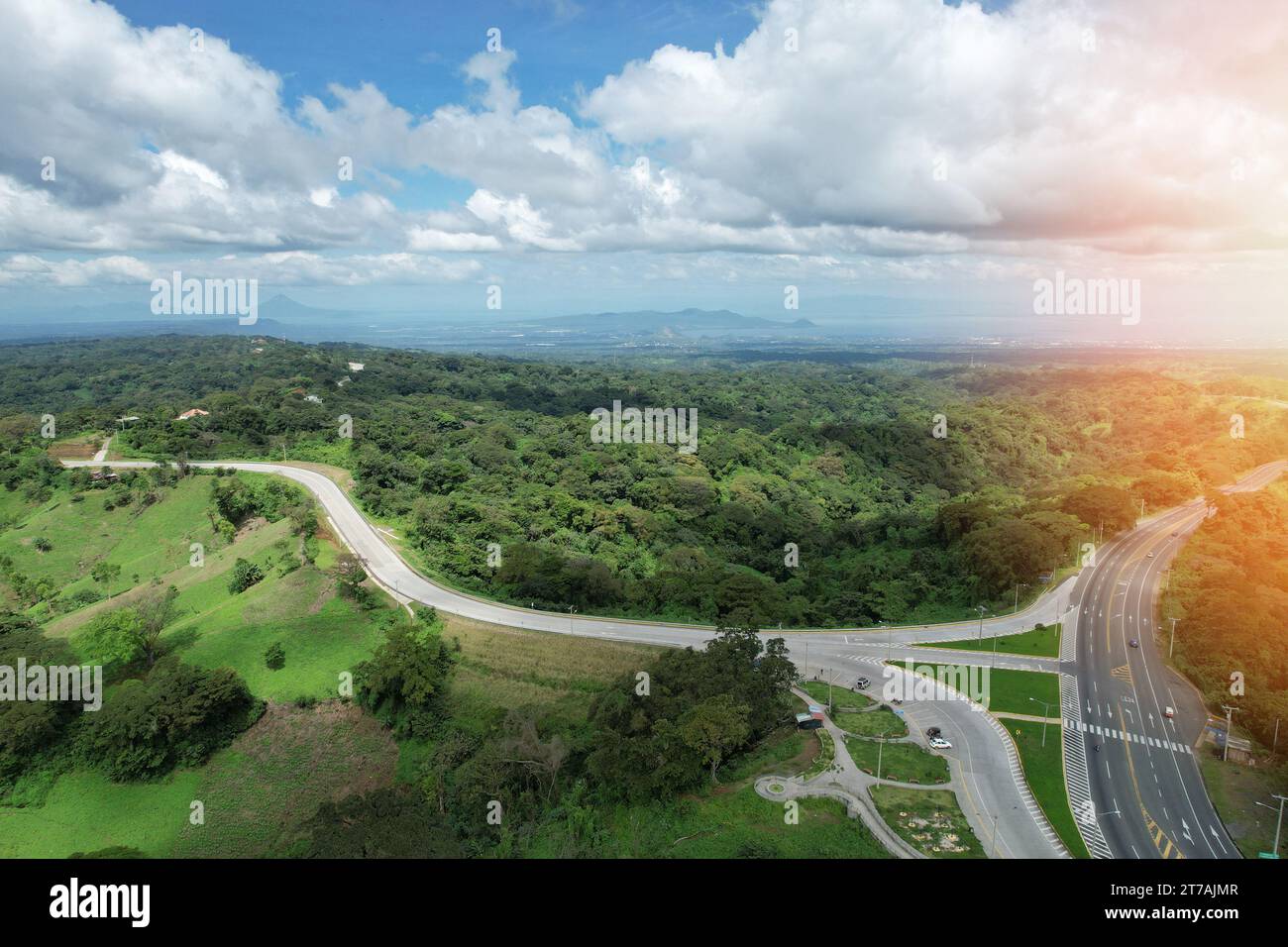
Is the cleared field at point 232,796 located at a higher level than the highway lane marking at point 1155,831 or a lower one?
lower

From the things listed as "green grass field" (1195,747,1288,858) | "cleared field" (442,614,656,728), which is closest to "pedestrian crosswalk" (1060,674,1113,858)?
"green grass field" (1195,747,1288,858)

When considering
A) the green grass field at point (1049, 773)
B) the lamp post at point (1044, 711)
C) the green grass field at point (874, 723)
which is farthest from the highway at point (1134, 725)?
the green grass field at point (874, 723)

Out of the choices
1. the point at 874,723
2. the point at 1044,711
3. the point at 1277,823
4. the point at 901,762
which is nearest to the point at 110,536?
the point at 874,723

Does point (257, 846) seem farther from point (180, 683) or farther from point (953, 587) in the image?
point (953, 587)

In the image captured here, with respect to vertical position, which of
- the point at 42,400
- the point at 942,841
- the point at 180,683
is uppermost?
the point at 42,400

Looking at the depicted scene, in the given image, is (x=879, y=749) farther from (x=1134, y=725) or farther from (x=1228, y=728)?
(x=1228, y=728)

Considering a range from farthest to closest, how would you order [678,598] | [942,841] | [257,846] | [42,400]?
[42,400] → [678,598] → [257,846] → [942,841]

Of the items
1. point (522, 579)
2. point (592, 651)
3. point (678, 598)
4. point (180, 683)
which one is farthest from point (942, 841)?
point (180, 683)

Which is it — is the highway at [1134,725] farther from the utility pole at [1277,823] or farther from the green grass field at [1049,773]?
the utility pole at [1277,823]
